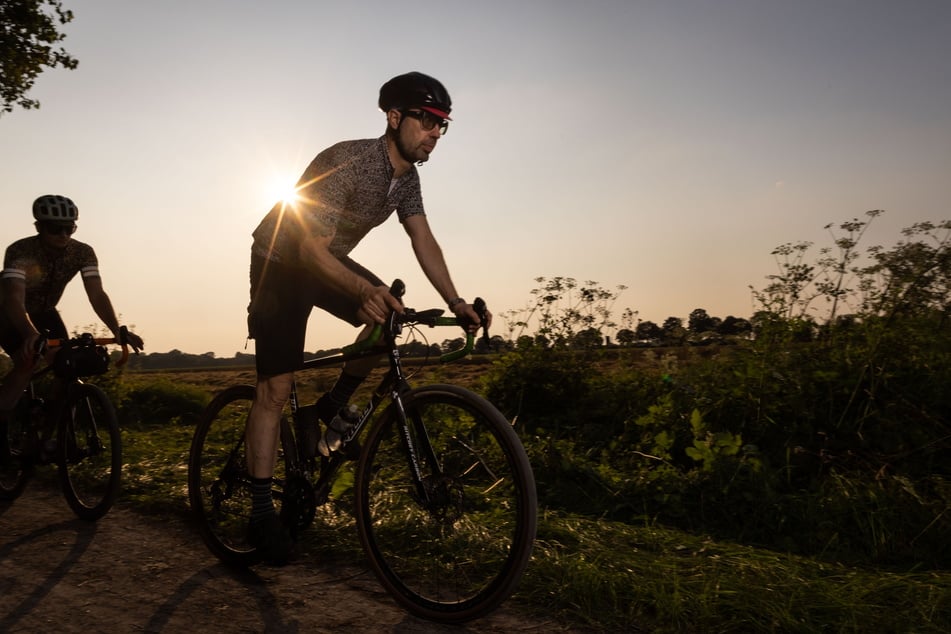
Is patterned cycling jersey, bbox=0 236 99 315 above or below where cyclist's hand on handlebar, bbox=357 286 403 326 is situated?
above

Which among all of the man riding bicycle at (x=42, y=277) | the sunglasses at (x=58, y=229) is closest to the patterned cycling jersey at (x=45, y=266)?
the man riding bicycle at (x=42, y=277)

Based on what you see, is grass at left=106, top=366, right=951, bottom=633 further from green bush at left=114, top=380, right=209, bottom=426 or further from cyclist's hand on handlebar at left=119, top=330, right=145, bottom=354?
green bush at left=114, top=380, right=209, bottom=426

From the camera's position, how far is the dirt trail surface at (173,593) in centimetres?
271

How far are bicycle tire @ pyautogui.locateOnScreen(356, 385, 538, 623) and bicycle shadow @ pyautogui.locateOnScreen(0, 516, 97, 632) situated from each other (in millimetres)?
1405

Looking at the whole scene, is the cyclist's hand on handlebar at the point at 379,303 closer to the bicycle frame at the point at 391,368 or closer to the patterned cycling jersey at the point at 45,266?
the bicycle frame at the point at 391,368

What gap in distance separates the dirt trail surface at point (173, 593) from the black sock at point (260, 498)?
32cm

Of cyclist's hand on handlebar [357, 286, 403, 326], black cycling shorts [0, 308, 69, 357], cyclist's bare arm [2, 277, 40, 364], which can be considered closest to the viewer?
cyclist's hand on handlebar [357, 286, 403, 326]

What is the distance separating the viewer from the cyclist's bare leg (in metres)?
3.35

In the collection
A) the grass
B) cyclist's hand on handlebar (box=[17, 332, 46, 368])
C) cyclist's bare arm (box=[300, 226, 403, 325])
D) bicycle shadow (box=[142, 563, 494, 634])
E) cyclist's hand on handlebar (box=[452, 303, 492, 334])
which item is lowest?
bicycle shadow (box=[142, 563, 494, 634])

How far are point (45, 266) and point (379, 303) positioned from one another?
3.70m

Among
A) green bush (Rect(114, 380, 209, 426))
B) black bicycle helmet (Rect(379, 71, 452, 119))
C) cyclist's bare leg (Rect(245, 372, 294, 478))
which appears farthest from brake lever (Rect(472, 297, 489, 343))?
green bush (Rect(114, 380, 209, 426))

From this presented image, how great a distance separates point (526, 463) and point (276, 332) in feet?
4.64

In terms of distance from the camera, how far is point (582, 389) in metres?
7.11

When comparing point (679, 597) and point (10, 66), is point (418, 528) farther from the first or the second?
point (10, 66)
